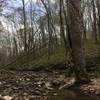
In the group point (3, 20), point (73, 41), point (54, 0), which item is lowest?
point (73, 41)

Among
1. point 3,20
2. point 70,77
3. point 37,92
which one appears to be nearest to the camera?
point 37,92

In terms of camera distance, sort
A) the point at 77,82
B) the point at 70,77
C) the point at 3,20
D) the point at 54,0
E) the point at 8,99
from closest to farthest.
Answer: the point at 8,99 → the point at 77,82 → the point at 70,77 → the point at 3,20 → the point at 54,0

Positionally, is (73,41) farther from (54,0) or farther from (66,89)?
(54,0)

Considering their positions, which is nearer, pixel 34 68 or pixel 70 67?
pixel 70 67

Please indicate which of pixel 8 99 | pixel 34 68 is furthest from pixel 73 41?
pixel 34 68

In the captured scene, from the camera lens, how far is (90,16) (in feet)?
116

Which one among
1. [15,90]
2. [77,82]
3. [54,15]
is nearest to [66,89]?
[77,82]

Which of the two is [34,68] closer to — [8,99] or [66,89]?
[66,89]

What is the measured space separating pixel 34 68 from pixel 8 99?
51.8 feet

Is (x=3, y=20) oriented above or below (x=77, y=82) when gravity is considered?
above

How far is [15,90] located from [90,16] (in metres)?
27.3

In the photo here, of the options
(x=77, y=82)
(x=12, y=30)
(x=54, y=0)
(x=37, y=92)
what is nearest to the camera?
(x=37, y=92)

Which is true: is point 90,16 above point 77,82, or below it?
above

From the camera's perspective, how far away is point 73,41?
464 inches
